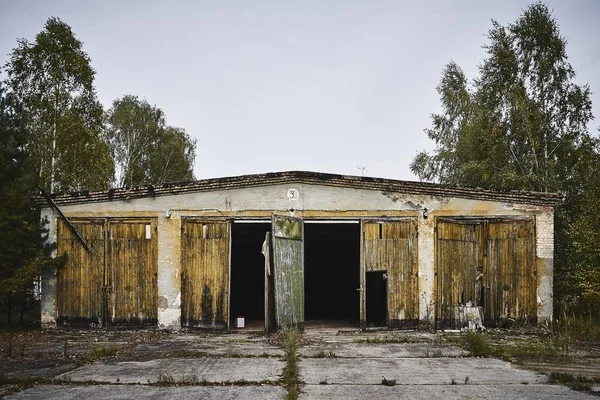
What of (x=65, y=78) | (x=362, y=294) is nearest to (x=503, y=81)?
(x=362, y=294)

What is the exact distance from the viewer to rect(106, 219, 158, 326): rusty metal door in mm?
12305

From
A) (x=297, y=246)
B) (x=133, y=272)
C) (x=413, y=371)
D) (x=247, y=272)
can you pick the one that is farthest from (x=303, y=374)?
(x=247, y=272)

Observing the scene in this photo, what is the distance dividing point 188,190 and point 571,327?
28.3 ft

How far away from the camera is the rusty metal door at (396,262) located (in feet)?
40.1

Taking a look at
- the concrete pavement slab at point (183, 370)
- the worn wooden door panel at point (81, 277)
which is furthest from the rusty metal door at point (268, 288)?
the worn wooden door panel at point (81, 277)

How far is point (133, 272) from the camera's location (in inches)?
487

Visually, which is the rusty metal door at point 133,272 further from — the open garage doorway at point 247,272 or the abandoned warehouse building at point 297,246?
the open garage doorway at point 247,272

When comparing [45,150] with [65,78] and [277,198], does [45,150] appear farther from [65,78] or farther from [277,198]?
[277,198]

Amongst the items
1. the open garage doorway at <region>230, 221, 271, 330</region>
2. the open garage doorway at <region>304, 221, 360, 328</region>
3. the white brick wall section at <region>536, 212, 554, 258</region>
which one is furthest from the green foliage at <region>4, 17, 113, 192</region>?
the white brick wall section at <region>536, 212, 554, 258</region>

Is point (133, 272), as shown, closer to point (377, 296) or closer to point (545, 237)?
point (377, 296)

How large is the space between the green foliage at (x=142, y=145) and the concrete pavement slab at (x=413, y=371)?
1012 inches

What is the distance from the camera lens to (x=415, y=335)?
450 inches

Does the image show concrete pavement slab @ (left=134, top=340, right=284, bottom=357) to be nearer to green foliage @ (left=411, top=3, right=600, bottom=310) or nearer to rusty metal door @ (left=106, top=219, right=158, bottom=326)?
rusty metal door @ (left=106, top=219, right=158, bottom=326)

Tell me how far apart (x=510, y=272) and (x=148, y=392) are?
8.76m
